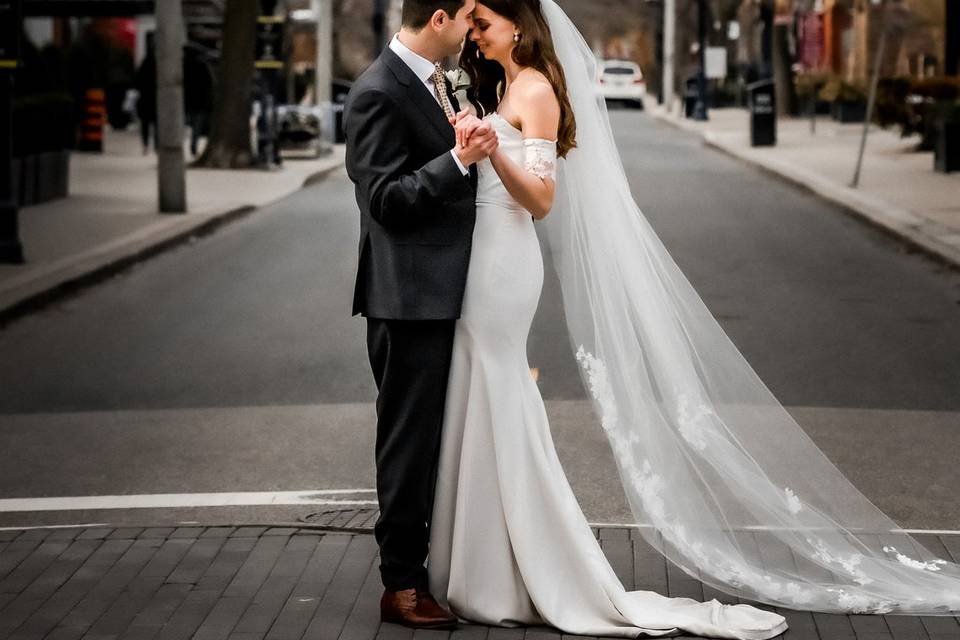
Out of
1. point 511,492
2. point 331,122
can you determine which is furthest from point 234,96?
point 511,492

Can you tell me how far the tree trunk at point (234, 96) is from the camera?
2920 cm

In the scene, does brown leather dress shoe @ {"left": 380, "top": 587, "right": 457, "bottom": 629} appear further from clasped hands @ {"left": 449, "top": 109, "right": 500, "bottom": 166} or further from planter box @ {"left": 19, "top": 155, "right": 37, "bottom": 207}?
planter box @ {"left": 19, "top": 155, "right": 37, "bottom": 207}

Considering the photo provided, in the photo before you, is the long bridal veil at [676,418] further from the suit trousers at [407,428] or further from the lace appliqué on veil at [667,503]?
the suit trousers at [407,428]

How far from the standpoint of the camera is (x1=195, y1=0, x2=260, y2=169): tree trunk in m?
29.2

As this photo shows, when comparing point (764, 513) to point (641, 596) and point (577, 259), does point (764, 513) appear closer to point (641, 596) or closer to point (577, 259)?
point (641, 596)

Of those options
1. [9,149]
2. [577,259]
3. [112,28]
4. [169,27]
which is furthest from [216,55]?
[577,259]

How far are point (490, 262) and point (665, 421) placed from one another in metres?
0.84

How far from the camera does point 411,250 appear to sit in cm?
497

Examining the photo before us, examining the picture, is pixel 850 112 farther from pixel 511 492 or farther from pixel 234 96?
pixel 511 492

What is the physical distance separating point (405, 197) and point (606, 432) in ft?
3.56

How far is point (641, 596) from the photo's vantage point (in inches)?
205

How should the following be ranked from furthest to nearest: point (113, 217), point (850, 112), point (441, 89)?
point (850, 112)
point (113, 217)
point (441, 89)

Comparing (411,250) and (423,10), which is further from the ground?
(423,10)

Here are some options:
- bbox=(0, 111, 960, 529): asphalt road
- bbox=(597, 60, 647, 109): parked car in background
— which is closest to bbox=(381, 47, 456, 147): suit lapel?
bbox=(0, 111, 960, 529): asphalt road
